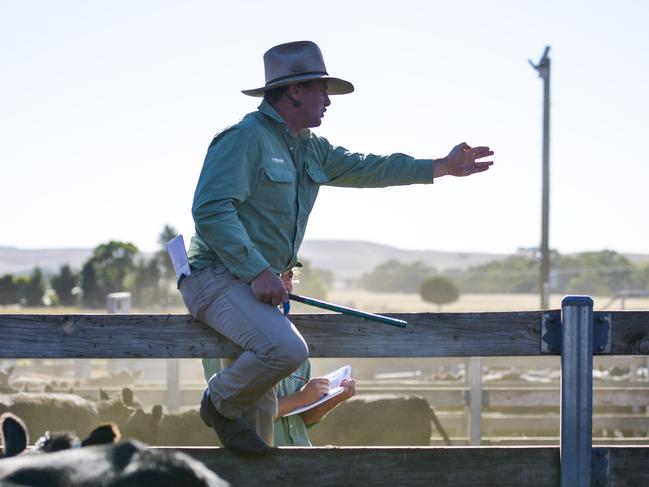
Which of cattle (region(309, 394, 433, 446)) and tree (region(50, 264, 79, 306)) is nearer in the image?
cattle (region(309, 394, 433, 446))

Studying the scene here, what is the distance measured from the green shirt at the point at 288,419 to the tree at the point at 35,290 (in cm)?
4768

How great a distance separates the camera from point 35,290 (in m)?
52.8

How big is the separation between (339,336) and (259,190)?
671 millimetres

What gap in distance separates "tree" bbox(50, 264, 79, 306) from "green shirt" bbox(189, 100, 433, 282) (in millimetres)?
53418

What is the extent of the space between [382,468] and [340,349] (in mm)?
496

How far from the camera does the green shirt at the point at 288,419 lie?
5.40 meters

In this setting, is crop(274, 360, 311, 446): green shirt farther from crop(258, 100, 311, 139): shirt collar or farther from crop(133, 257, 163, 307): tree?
crop(133, 257, 163, 307): tree

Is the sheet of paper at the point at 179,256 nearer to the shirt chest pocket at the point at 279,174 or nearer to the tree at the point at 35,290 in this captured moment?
the shirt chest pocket at the point at 279,174

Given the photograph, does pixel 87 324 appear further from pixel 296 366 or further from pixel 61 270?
pixel 61 270

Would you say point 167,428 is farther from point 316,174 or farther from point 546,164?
point 546,164

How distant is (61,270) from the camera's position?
59500 mm

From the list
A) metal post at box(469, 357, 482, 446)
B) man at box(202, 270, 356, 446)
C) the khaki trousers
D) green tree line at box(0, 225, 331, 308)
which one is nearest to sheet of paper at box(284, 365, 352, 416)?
man at box(202, 270, 356, 446)

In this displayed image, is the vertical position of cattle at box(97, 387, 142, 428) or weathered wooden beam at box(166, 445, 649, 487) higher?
weathered wooden beam at box(166, 445, 649, 487)

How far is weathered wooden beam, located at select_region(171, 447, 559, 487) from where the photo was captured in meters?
4.45
